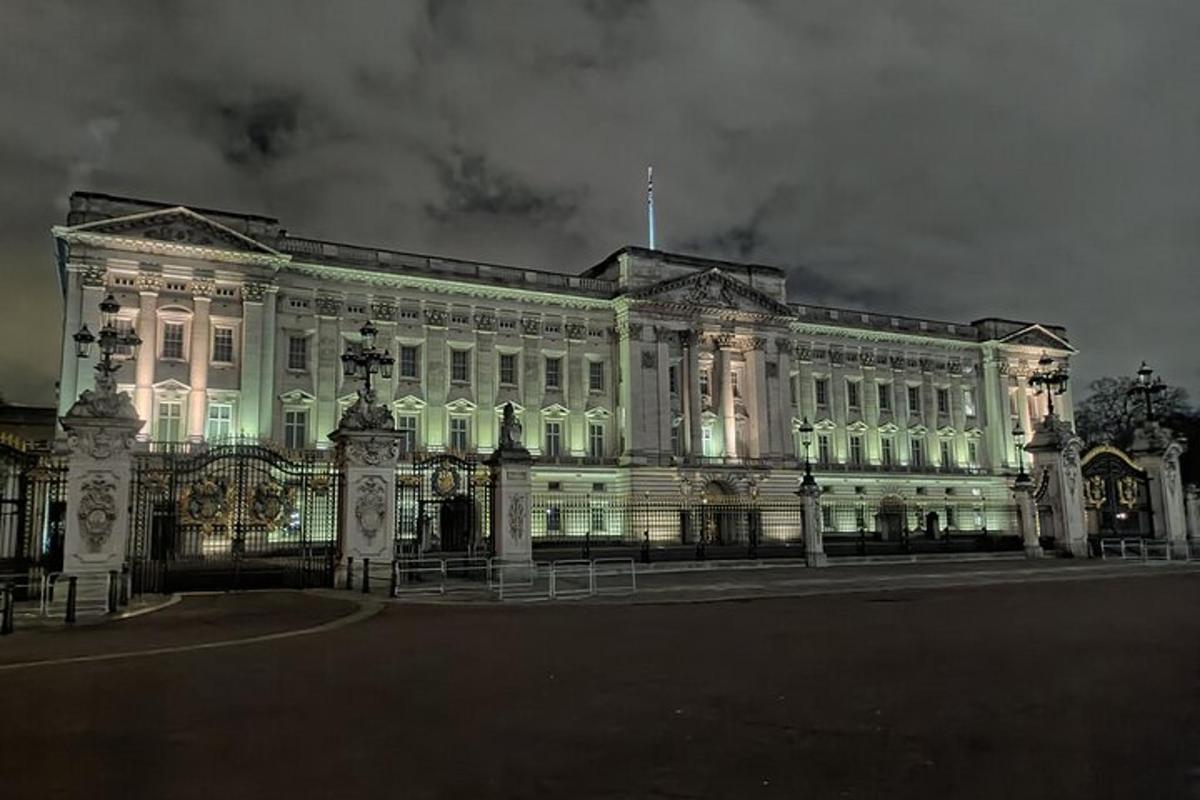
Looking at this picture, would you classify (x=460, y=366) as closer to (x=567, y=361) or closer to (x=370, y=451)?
(x=567, y=361)

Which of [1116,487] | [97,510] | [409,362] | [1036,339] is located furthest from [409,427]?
[1036,339]

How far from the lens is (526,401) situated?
182 ft

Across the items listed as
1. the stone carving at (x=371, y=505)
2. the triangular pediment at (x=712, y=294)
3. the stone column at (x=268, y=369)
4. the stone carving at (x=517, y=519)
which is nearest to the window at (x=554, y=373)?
the triangular pediment at (x=712, y=294)

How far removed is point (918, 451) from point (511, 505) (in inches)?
2180

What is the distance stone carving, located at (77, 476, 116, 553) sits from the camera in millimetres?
16891

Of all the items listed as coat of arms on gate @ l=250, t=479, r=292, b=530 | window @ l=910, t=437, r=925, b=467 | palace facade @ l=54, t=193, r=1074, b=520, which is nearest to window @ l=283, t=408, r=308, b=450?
palace facade @ l=54, t=193, r=1074, b=520

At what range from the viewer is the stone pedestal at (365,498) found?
2023 cm

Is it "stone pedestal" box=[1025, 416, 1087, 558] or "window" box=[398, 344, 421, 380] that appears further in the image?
"window" box=[398, 344, 421, 380]

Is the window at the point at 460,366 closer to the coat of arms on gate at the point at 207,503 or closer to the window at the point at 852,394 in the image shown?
the window at the point at 852,394

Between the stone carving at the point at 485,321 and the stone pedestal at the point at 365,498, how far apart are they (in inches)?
1352

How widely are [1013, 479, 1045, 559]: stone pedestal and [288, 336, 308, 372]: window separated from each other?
37.3 m

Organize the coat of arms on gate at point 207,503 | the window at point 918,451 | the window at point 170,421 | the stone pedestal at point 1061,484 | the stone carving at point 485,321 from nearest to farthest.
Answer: the coat of arms on gate at point 207,503
the stone pedestal at point 1061,484
the window at point 170,421
the stone carving at point 485,321
the window at point 918,451

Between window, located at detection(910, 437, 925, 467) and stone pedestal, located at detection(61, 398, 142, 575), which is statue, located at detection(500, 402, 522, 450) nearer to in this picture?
stone pedestal, located at detection(61, 398, 142, 575)

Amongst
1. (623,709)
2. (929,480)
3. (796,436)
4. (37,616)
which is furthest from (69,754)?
(929,480)
